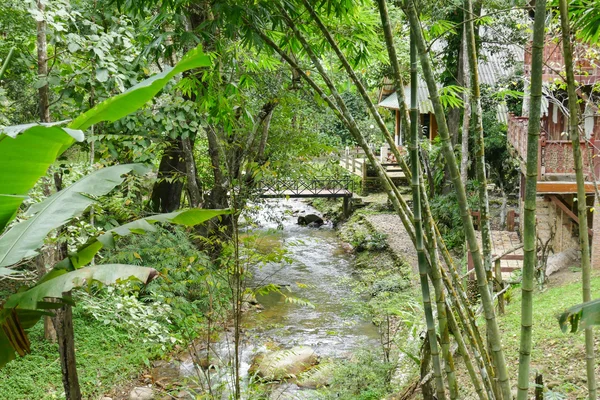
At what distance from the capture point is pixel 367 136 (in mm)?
20734

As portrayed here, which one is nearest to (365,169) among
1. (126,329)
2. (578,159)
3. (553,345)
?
(553,345)

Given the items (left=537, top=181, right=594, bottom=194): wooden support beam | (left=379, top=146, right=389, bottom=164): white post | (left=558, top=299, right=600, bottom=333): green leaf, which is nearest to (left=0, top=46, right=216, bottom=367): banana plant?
(left=558, top=299, right=600, bottom=333): green leaf

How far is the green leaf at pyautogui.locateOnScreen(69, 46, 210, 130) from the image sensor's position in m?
1.79

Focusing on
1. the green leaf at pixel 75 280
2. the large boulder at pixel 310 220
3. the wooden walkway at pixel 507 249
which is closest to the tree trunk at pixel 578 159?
the green leaf at pixel 75 280

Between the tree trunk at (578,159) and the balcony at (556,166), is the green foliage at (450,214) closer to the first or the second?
the balcony at (556,166)

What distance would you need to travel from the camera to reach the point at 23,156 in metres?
1.75

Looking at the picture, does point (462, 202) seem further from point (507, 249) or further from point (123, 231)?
point (507, 249)

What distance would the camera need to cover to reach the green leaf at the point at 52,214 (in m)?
1.80

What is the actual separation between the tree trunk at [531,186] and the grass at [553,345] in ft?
9.85

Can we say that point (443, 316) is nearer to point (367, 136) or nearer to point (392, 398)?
point (392, 398)

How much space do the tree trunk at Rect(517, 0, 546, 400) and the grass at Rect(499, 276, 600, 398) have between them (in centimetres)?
300

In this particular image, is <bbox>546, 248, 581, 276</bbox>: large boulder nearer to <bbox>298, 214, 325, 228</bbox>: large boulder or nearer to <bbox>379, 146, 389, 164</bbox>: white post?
<bbox>298, 214, 325, 228</bbox>: large boulder

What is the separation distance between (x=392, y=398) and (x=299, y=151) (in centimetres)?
462

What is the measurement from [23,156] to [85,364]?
21.9ft
